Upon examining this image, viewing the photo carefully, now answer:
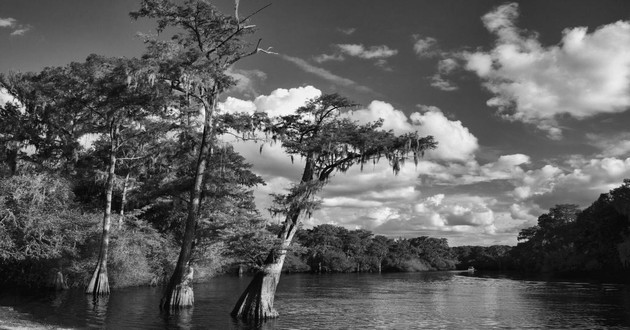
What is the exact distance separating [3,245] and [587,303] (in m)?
40.9

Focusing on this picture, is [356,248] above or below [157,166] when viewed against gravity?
below

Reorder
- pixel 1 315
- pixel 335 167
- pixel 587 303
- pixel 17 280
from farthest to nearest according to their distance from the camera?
1. pixel 17 280
2. pixel 587 303
3. pixel 335 167
4. pixel 1 315

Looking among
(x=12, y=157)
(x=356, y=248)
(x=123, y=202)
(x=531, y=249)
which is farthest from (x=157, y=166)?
(x=531, y=249)

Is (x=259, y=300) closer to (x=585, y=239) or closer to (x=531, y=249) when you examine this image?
(x=585, y=239)

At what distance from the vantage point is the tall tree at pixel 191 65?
24.8 meters

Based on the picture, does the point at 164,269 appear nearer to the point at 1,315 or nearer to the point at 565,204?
the point at 1,315

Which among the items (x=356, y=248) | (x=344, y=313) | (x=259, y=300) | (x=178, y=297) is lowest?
(x=344, y=313)

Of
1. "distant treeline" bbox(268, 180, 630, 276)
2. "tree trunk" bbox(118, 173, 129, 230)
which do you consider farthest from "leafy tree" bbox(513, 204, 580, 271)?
"tree trunk" bbox(118, 173, 129, 230)

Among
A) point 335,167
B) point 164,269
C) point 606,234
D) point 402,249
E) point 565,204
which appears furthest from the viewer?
point 402,249

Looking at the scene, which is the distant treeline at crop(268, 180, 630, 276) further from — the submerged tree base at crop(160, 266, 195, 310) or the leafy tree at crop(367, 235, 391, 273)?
the submerged tree base at crop(160, 266, 195, 310)

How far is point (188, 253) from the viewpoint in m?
25.9

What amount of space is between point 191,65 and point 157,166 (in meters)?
23.7

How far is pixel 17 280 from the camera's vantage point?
3719 cm

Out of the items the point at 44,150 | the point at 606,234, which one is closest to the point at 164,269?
the point at 44,150
